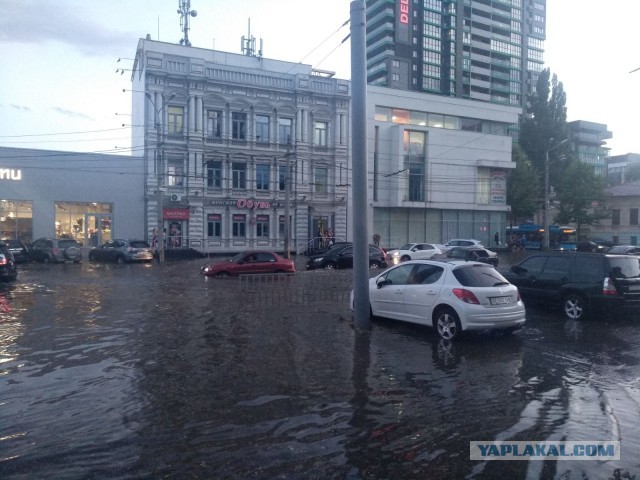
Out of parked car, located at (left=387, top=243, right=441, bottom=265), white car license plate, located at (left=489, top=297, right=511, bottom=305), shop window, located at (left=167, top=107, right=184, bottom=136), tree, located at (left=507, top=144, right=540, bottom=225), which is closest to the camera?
white car license plate, located at (left=489, top=297, right=511, bottom=305)

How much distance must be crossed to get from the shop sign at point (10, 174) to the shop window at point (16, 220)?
1690 millimetres

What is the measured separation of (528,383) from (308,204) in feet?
128

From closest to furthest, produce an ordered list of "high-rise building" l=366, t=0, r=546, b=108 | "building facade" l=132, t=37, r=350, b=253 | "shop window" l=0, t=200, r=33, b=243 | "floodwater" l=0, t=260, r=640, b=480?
1. "floodwater" l=0, t=260, r=640, b=480
2. "shop window" l=0, t=200, r=33, b=243
3. "building facade" l=132, t=37, r=350, b=253
4. "high-rise building" l=366, t=0, r=546, b=108

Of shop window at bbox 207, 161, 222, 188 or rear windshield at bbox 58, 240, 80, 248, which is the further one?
shop window at bbox 207, 161, 222, 188

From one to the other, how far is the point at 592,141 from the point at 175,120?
9644 cm

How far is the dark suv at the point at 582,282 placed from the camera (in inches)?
480

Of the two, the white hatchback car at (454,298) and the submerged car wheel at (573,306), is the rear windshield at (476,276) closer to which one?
the white hatchback car at (454,298)

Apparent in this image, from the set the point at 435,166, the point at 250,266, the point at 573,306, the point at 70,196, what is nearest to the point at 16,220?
the point at 70,196

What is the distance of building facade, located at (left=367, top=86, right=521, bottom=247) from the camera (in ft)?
162

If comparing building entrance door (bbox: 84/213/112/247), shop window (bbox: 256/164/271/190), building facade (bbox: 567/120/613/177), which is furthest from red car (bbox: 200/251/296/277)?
building facade (bbox: 567/120/613/177)

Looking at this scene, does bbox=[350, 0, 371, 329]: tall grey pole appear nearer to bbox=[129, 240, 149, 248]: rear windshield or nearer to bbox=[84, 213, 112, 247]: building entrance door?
bbox=[129, 240, 149, 248]: rear windshield

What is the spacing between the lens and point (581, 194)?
186ft

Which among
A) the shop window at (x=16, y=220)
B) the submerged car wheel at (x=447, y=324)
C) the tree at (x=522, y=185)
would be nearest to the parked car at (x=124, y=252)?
the shop window at (x=16, y=220)

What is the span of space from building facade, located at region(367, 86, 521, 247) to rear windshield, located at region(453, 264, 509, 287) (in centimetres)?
3734
